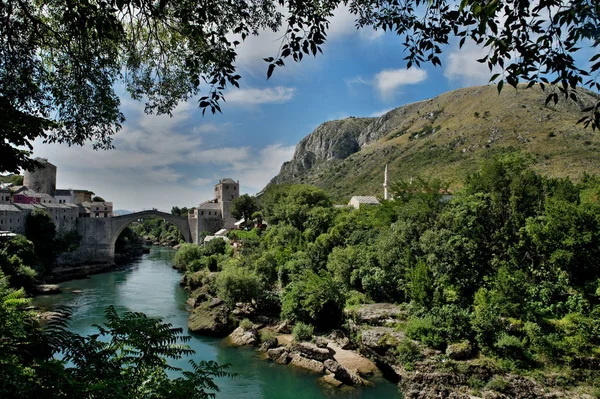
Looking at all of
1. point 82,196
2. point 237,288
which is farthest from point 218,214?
point 237,288

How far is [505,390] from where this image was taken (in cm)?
1284

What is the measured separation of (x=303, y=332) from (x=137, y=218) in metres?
45.5

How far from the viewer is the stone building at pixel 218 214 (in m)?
60.2

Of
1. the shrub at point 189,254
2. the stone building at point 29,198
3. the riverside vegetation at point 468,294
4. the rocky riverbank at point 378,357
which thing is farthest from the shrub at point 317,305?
the stone building at point 29,198

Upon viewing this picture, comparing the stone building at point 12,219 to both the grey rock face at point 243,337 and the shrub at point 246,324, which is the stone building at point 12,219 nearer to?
the shrub at point 246,324

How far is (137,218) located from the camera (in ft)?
187

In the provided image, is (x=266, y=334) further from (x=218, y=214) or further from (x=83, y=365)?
(x=218, y=214)

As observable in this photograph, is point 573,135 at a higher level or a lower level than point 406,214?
higher

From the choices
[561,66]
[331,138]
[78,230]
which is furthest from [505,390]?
[331,138]

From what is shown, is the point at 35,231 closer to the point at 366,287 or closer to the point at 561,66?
the point at 366,287

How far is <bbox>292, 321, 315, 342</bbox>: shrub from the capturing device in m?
18.8

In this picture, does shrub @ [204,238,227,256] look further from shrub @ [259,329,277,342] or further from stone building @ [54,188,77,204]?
stone building @ [54,188,77,204]

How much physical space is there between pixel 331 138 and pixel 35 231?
372 ft

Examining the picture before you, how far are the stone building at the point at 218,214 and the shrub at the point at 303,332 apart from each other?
42938mm
